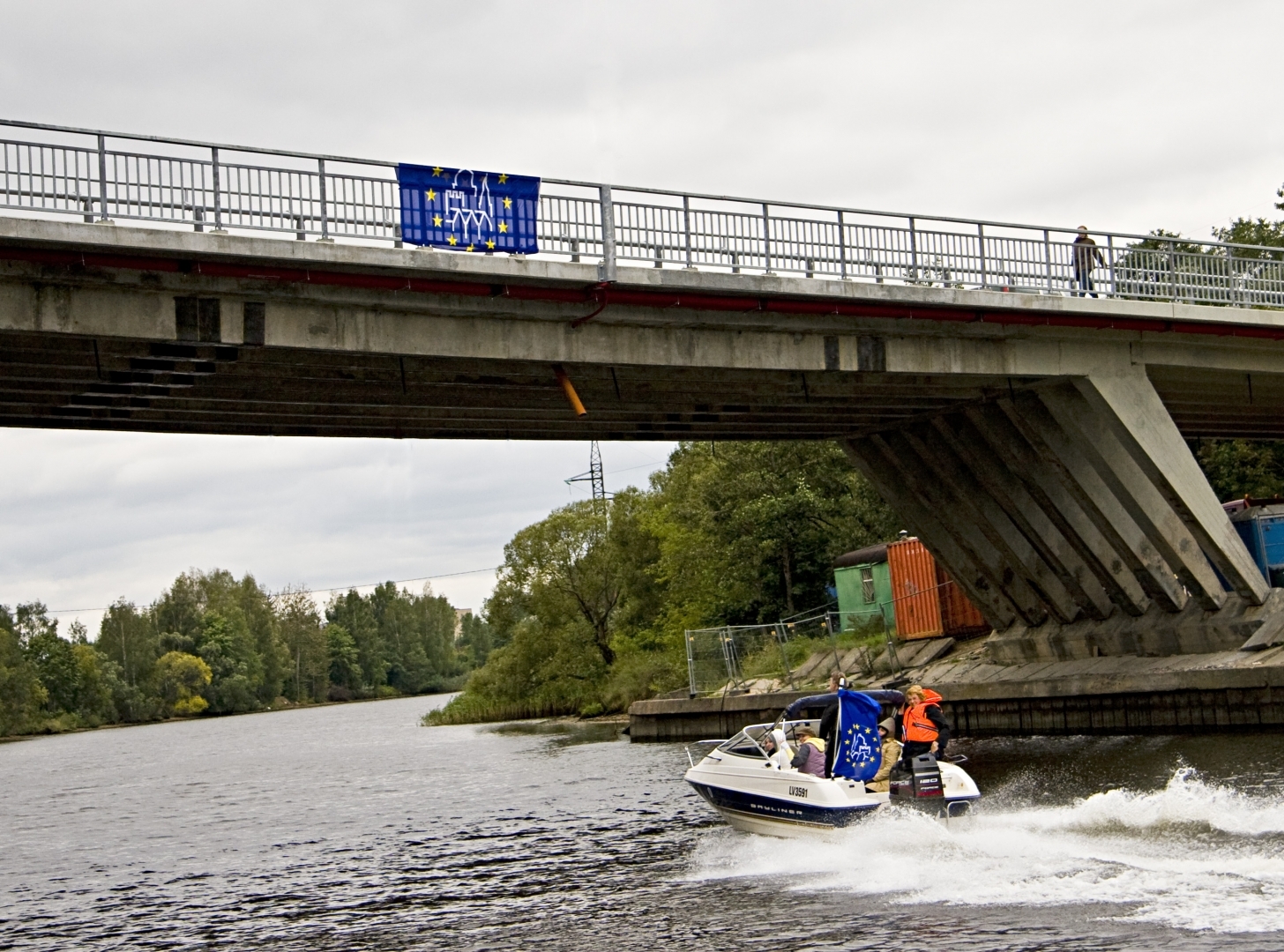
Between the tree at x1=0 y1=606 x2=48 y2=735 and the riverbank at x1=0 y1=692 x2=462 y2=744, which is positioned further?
the riverbank at x1=0 y1=692 x2=462 y2=744

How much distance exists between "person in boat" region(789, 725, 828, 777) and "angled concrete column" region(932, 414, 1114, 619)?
1460 centimetres

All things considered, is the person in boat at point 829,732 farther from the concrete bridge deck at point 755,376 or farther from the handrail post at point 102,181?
the handrail post at point 102,181

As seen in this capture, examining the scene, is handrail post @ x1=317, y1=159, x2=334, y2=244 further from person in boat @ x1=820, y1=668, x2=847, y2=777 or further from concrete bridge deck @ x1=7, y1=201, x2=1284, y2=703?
person in boat @ x1=820, y1=668, x2=847, y2=777

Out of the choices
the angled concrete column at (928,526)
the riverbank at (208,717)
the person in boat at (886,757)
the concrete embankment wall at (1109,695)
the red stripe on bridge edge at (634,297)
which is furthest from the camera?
the riverbank at (208,717)

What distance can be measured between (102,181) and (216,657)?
388ft

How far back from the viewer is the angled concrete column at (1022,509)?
3325cm

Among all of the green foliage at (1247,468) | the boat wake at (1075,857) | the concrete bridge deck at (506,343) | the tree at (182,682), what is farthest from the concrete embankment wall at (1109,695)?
the tree at (182,682)

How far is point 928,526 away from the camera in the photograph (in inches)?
1437

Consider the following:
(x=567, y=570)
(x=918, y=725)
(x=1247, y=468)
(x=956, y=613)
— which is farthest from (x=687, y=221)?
(x=567, y=570)

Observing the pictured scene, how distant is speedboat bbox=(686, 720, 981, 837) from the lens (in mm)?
18484

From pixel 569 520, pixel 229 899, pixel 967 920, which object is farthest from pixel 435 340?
pixel 569 520

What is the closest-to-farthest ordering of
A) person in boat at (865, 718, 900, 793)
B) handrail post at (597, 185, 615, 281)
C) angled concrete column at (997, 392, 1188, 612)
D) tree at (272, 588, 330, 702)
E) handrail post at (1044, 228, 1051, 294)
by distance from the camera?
person in boat at (865, 718, 900, 793) < handrail post at (597, 185, 615, 281) < handrail post at (1044, 228, 1051, 294) < angled concrete column at (997, 392, 1188, 612) < tree at (272, 588, 330, 702)

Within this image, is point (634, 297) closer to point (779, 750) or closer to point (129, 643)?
point (779, 750)

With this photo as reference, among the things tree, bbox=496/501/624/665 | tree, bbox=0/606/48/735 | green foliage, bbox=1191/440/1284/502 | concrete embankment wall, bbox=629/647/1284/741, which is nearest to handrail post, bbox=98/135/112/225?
concrete embankment wall, bbox=629/647/1284/741
